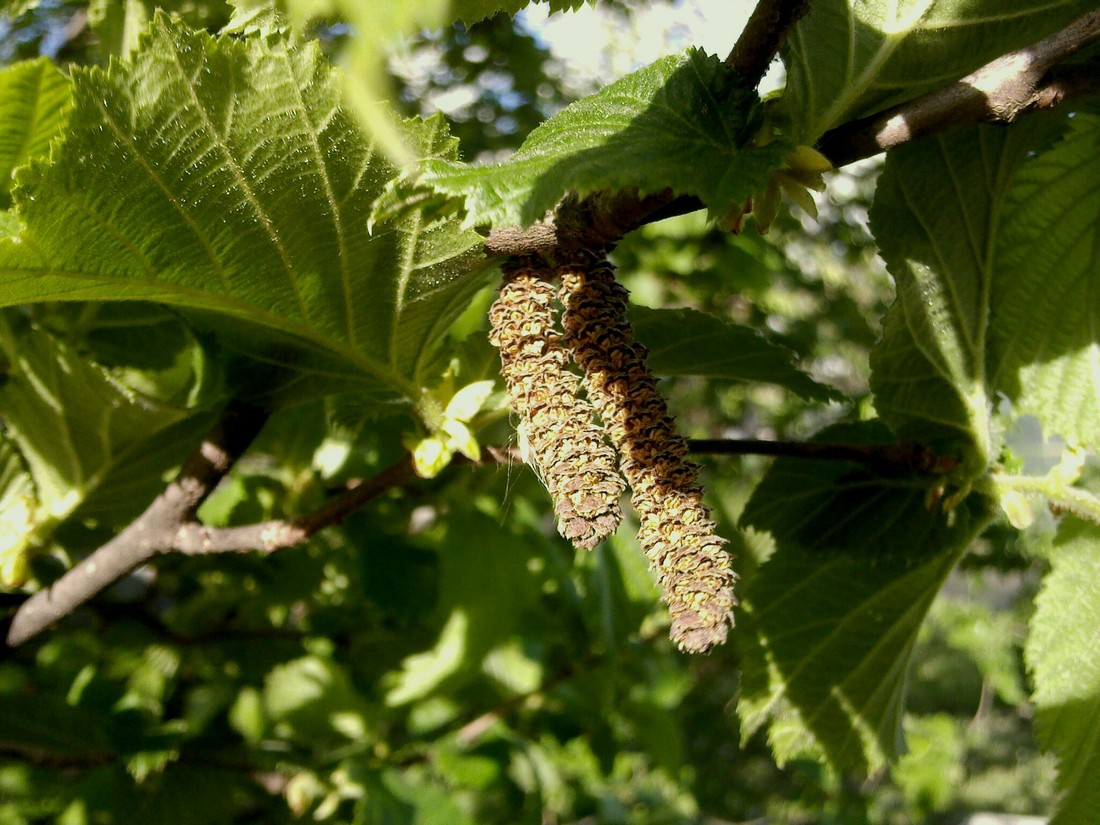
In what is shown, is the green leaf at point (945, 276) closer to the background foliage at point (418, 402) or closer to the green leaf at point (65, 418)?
the background foliage at point (418, 402)

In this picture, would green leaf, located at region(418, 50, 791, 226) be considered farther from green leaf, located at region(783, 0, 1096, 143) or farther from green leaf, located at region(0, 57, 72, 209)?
green leaf, located at region(0, 57, 72, 209)

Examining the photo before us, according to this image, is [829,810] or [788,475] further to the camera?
[829,810]

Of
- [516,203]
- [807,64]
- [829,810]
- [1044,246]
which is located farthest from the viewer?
[829,810]

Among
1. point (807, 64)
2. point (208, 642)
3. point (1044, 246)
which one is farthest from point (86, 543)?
point (1044, 246)

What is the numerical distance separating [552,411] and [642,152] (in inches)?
5.9

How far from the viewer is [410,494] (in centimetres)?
146

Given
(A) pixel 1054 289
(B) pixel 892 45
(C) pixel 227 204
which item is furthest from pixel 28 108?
(A) pixel 1054 289

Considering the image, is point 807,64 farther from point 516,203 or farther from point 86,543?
point 86,543

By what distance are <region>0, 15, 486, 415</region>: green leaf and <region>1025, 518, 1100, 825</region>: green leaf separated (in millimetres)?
651

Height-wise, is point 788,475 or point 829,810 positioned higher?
point 788,475

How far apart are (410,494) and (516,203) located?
1.04m

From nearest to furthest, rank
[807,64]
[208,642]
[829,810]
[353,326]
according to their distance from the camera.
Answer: [807,64]
[353,326]
[208,642]
[829,810]

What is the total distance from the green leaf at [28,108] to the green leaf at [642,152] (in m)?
0.35

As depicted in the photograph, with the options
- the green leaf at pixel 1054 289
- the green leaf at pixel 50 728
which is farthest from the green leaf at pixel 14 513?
the green leaf at pixel 1054 289
